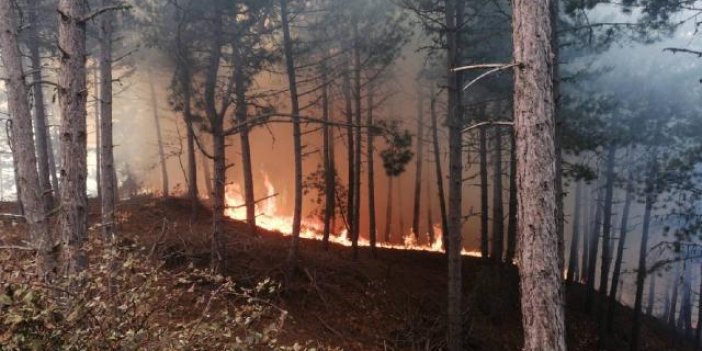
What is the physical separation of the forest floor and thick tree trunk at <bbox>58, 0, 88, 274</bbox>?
262 centimetres

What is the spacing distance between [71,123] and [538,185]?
5.58 m

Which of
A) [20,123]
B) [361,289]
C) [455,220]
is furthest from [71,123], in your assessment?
[361,289]

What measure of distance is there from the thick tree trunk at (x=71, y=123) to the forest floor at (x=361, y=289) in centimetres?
262

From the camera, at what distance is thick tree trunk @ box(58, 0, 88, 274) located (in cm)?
568

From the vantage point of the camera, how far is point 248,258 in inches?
518

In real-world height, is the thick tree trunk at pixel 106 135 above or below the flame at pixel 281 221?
above

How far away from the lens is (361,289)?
13.8m

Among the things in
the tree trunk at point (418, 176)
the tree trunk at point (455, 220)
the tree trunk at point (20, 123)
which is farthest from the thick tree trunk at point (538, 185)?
the tree trunk at point (418, 176)

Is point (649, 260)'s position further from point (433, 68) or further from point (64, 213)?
point (64, 213)

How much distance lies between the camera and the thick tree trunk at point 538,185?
511 cm

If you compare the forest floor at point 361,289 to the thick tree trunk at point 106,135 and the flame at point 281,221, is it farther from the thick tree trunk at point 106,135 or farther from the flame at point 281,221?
the flame at point 281,221

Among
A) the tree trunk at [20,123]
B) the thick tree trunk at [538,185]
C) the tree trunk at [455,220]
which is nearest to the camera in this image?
the thick tree trunk at [538,185]

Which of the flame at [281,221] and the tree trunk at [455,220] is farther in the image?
the flame at [281,221]

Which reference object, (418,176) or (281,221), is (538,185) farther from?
(281,221)
